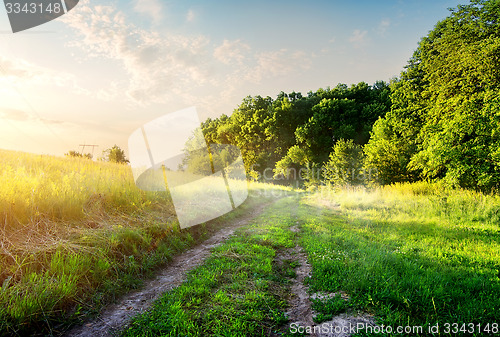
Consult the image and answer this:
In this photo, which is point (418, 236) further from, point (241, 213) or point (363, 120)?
point (363, 120)

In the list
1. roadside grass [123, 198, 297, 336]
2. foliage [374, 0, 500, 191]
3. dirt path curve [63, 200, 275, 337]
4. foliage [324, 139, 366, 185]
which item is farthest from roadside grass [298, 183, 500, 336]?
foliage [324, 139, 366, 185]

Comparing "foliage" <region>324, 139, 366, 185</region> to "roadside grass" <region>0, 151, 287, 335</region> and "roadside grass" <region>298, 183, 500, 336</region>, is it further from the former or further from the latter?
"roadside grass" <region>0, 151, 287, 335</region>

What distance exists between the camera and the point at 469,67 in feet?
48.9

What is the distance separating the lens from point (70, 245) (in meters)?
4.52

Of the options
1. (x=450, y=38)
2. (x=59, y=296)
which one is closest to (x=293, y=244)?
(x=59, y=296)

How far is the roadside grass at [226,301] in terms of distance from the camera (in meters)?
3.07

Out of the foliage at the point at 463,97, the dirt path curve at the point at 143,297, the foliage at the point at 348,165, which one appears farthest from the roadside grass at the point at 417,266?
the foliage at the point at 348,165

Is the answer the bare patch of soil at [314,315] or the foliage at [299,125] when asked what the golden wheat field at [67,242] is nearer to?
the bare patch of soil at [314,315]

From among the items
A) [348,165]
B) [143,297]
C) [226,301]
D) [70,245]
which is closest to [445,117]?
[348,165]

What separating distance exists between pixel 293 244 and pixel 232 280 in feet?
10.8

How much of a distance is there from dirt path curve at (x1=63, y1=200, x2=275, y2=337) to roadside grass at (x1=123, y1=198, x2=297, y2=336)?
234 mm

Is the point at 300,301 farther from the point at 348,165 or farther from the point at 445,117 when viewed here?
the point at 348,165

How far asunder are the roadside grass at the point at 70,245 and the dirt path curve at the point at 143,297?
0.70 ft

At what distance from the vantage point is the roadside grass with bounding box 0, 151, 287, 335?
3.20 meters
